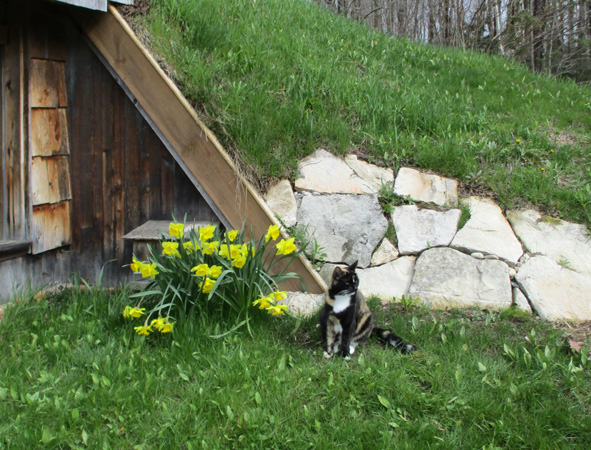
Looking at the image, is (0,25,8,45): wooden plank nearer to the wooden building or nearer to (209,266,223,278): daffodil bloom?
the wooden building

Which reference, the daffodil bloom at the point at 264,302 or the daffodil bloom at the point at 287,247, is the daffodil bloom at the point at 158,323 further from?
the daffodil bloom at the point at 287,247

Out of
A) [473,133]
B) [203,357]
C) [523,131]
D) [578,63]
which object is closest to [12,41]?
[203,357]

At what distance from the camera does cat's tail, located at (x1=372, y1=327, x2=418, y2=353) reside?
3438 millimetres

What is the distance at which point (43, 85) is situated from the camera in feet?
15.4

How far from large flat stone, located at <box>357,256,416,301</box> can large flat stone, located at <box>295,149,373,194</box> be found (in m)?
0.76

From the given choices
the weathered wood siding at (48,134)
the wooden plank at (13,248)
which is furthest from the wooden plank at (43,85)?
the wooden plank at (13,248)

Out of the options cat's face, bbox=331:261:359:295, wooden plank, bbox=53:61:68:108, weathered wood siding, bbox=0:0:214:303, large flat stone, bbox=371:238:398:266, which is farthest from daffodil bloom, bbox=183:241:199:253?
wooden plank, bbox=53:61:68:108

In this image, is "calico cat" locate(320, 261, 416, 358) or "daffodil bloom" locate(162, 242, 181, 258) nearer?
"calico cat" locate(320, 261, 416, 358)

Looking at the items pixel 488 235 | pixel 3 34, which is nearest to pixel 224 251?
pixel 488 235

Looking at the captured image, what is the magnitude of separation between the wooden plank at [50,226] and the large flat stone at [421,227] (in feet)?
10.2

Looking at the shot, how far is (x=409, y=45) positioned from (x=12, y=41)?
6.07 metres

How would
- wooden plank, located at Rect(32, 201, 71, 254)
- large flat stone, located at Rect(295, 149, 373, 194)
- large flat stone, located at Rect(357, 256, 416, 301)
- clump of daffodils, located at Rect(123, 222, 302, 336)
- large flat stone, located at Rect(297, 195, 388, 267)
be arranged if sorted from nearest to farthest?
clump of daffodils, located at Rect(123, 222, 302, 336)
large flat stone, located at Rect(357, 256, 416, 301)
large flat stone, located at Rect(297, 195, 388, 267)
wooden plank, located at Rect(32, 201, 71, 254)
large flat stone, located at Rect(295, 149, 373, 194)

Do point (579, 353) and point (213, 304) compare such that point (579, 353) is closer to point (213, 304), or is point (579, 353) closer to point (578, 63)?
point (213, 304)

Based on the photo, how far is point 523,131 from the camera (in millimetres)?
5566
